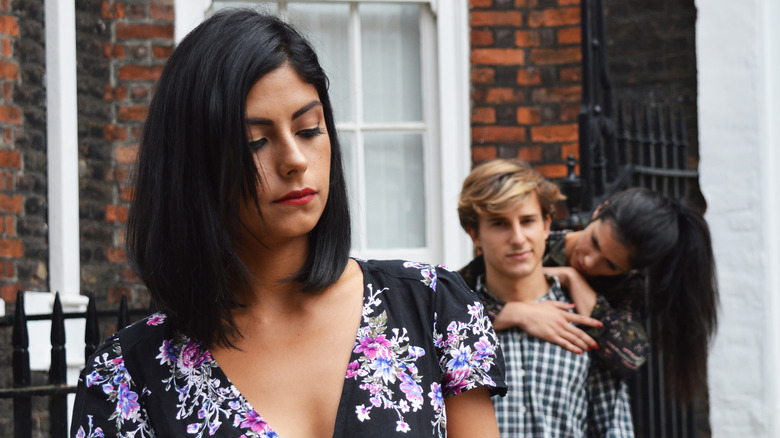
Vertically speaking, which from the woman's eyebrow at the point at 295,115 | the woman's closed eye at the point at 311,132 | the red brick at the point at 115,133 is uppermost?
the red brick at the point at 115,133

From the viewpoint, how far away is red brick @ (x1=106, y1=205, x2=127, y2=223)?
500cm

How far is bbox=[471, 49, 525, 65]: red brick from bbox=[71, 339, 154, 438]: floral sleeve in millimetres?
3771

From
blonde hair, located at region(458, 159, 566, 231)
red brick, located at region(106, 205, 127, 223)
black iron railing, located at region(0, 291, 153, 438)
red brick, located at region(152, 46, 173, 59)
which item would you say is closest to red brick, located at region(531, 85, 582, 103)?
red brick, located at region(152, 46, 173, 59)

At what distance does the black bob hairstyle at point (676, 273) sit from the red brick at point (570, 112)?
1875 mm

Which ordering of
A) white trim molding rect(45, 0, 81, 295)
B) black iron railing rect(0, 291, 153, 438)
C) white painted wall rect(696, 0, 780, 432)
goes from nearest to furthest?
black iron railing rect(0, 291, 153, 438) → white trim molding rect(45, 0, 81, 295) → white painted wall rect(696, 0, 780, 432)

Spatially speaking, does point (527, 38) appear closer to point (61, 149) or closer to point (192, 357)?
point (61, 149)

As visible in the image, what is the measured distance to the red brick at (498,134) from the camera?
5230 mm

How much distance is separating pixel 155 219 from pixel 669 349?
230 cm

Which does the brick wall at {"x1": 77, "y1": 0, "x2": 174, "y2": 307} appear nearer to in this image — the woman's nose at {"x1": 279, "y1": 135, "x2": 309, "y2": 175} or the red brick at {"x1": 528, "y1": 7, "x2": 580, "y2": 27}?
the red brick at {"x1": 528, "y1": 7, "x2": 580, "y2": 27}

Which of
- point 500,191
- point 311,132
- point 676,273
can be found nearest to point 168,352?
point 311,132

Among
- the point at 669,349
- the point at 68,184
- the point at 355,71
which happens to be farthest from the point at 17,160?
the point at 669,349

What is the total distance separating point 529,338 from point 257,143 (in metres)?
1.65

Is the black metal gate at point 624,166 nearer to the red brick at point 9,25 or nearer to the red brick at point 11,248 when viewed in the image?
the red brick at point 11,248

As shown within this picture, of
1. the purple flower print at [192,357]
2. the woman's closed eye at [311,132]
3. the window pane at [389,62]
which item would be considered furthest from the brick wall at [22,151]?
the woman's closed eye at [311,132]
